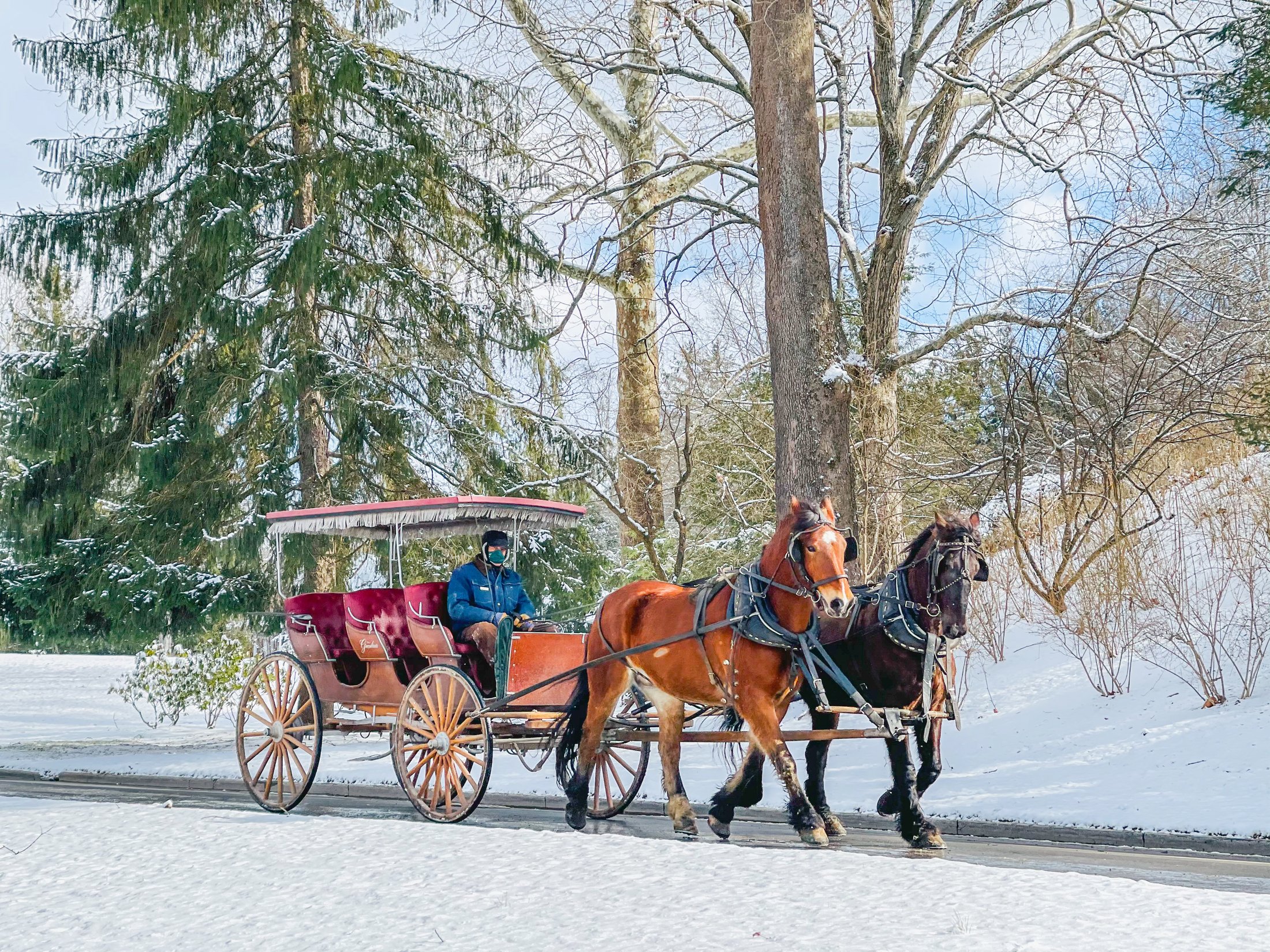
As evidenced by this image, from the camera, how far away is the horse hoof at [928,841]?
24.4ft

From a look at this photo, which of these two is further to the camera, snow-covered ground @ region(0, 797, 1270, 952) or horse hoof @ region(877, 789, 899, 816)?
horse hoof @ region(877, 789, 899, 816)

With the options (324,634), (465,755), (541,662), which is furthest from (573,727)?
(324,634)

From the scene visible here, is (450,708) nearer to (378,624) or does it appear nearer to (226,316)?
(378,624)

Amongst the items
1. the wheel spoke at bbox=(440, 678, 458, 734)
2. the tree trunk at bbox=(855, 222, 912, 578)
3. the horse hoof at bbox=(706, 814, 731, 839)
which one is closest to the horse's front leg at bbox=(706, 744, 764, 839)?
the horse hoof at bbox=(706, 814, 731, 839)

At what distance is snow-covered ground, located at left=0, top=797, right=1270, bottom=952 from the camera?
471 cm

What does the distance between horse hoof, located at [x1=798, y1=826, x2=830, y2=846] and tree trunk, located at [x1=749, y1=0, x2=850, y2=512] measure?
4.97m

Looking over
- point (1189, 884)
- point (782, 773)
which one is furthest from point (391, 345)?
point (1189, 884)

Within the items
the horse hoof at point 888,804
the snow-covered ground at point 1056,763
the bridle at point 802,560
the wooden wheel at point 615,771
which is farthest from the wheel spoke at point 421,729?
the horse hoof at point 888,804

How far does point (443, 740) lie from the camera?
28.4ft

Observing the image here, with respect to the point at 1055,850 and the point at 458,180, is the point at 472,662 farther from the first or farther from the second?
the point at 458,180

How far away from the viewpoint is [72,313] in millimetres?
31578

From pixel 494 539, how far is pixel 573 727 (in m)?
1.55

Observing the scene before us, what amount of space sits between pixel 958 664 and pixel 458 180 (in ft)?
30.8

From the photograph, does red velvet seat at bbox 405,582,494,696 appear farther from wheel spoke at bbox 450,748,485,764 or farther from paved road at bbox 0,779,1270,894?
paved road at bbox 0,779,1270,894
